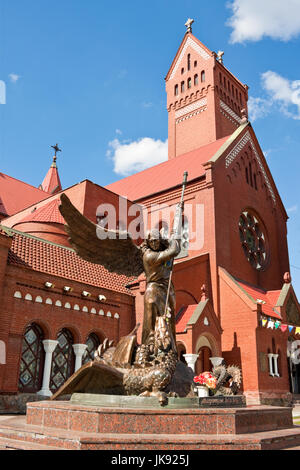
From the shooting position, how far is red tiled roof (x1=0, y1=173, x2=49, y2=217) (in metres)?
32.5

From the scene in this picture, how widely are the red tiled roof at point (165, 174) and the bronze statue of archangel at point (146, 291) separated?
18.4 metres

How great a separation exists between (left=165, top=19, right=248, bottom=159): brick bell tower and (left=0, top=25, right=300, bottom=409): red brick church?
178 mm

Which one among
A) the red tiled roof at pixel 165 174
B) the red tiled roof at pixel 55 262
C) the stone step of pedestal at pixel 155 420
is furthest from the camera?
the red tiled roof at pixel 165 174

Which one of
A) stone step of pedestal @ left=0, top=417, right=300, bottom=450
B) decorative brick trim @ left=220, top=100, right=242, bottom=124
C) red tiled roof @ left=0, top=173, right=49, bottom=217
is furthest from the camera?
decorative brick trim @ left=220, top=100, right=242, bottom=124

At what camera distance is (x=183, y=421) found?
6172 mm

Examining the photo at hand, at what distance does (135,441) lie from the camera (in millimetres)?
5418

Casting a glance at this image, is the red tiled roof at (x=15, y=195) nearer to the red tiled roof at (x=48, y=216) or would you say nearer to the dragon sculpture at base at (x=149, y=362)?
the red tiled roof at (x=48, y=216)

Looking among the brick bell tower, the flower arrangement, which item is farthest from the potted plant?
the brick bell tower

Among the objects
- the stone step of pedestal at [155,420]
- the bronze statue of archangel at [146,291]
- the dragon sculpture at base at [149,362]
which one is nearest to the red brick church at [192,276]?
the bronze statue of archangel at [146,291]

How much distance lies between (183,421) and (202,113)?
3542 centimetres

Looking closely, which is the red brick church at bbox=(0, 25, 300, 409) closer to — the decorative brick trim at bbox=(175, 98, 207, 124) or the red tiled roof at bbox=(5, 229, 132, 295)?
the red tiled roof at bbox=(5, 229, 132, 295)

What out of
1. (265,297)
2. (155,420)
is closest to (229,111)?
(265,297)

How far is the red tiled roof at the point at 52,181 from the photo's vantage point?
46688 mm
